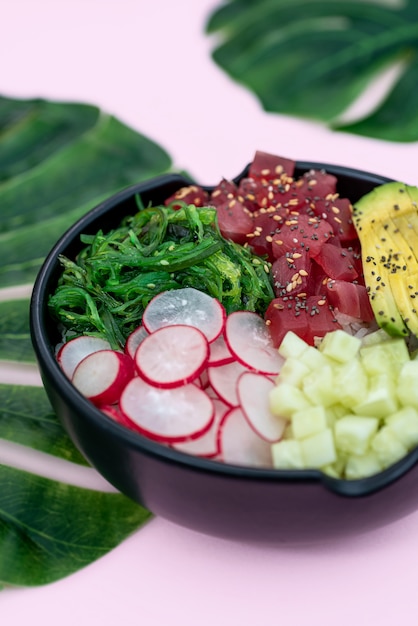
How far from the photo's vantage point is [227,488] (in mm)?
1946

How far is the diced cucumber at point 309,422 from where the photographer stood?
201 cm

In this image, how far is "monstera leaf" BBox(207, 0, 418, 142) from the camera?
162 inches

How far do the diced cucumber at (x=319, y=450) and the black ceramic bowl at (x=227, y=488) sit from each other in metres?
0.08

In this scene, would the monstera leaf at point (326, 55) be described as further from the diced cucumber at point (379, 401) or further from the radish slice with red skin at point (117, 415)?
the radish slice with red skin at point (117, 415)

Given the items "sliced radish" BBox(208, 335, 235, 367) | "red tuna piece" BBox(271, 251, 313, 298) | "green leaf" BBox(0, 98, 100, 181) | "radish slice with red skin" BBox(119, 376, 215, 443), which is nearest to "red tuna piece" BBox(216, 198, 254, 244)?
"red tuna piece" BBox(271, 251, 313, 298)

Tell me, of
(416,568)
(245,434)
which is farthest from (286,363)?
(416,568)

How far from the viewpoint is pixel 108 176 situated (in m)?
3.80

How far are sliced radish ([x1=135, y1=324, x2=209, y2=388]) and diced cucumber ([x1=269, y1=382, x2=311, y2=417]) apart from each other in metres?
0.24

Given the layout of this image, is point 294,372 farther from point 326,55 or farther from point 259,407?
point 326,55

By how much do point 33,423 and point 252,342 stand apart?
0.89 m

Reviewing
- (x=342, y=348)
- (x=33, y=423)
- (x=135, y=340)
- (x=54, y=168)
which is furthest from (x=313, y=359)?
(x=54, y=168)

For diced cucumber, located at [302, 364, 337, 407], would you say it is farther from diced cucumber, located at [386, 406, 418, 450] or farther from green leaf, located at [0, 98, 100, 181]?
green leaf, located at [0, 98, 100, 181]

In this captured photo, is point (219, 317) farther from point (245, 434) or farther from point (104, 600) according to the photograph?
point (104, 600)

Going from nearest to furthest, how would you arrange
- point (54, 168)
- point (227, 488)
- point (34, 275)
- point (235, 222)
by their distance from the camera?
point (227, 488) < point (235, 222) < point (34, 275) < point (54, 168)
